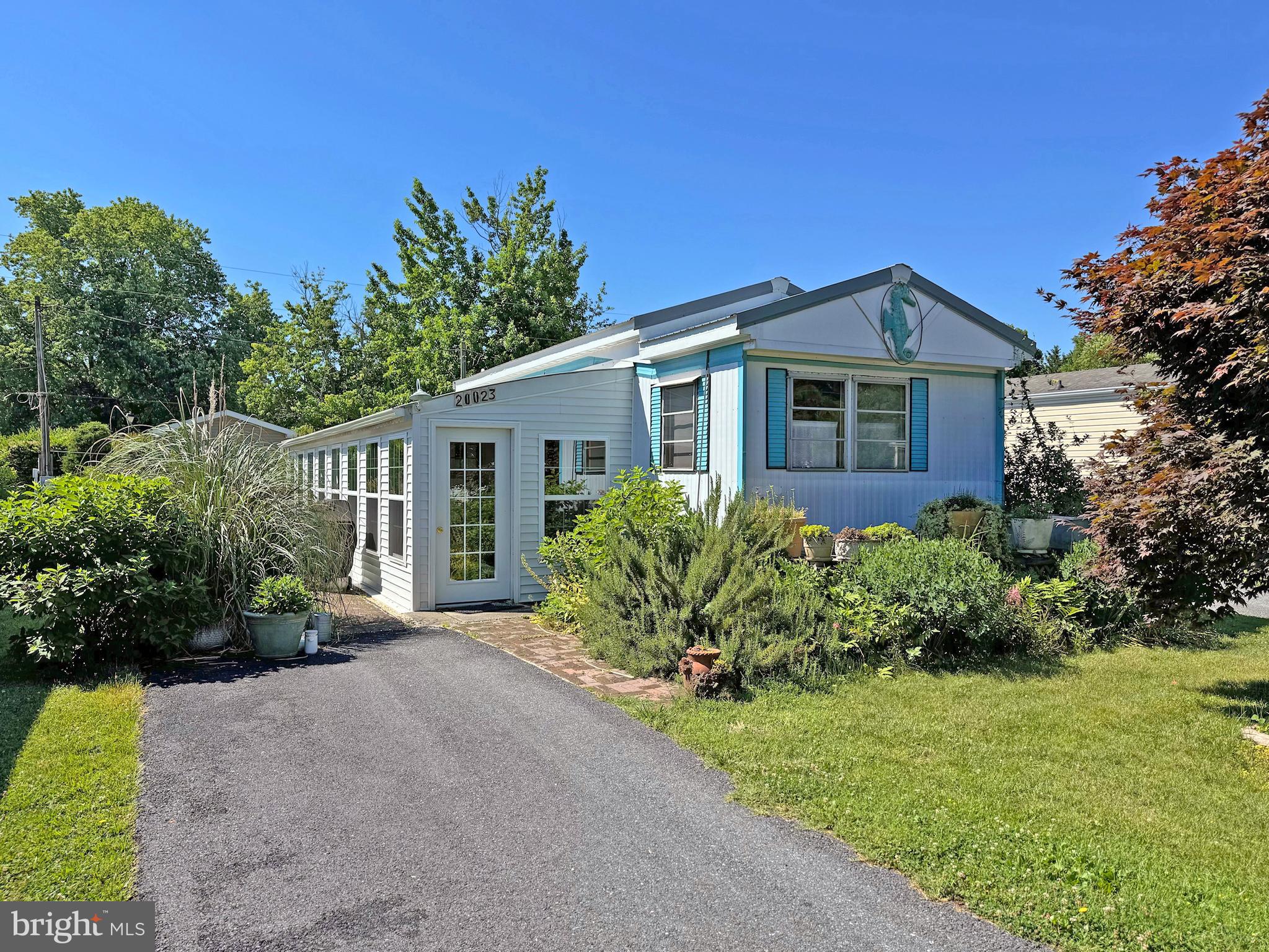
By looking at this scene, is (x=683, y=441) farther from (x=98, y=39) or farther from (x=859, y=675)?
(x=98, y=39)

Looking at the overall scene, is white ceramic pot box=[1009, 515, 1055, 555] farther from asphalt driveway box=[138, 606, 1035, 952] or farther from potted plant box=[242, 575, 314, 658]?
potted plant box=[242, 575, 314, 658]

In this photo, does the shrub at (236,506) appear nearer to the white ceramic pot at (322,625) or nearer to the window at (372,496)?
the white ceramic pot at (322,625)

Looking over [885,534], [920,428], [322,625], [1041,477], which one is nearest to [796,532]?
[885,534]

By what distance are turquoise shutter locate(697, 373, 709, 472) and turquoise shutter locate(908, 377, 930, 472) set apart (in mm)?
2675

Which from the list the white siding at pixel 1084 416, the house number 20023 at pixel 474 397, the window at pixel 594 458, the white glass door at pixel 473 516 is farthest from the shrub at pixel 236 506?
the white siding at pixel 1084 416

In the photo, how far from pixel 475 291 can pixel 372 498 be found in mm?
14558

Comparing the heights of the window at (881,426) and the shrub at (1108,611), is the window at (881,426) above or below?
above

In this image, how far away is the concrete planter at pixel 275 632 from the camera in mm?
7027

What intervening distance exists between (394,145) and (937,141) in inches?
495

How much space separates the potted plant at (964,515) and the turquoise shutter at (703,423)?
9.50 feet

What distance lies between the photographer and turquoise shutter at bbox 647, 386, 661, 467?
10.3 meters

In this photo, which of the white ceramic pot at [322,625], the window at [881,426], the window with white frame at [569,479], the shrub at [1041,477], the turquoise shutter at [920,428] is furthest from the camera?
the window with white frame at [569,479]

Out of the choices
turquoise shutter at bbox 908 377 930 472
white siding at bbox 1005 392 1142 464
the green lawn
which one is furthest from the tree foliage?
white siding at bbox 1005 392 1142 464

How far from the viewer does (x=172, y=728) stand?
5.10 metres
